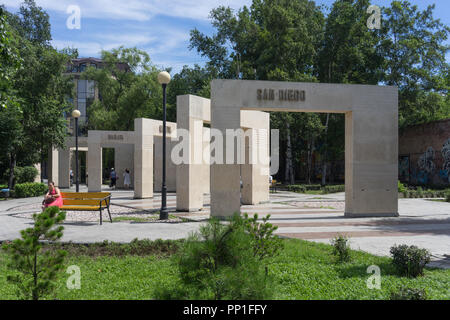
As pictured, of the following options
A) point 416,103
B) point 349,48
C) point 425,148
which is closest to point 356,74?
point 349,48

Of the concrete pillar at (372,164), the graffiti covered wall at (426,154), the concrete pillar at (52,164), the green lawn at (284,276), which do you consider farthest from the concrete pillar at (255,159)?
the concrete pillar at (52,164)

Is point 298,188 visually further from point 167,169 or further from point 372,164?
point 372,164

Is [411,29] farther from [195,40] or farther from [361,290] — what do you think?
[361,290]

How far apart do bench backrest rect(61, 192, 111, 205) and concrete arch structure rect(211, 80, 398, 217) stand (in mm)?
4873

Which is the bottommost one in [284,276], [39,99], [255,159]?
[284,276]

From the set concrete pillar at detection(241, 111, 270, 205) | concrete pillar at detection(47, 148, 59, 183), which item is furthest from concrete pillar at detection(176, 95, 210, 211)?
concrete pillar at detection(47, 148, 59, 183)

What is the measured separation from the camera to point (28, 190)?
22.7 meters

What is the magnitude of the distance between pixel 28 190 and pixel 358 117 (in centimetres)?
1934

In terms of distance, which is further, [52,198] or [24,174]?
[24,174]

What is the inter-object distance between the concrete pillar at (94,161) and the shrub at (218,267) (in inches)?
984

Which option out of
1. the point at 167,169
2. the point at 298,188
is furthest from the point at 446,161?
the point at 167,169

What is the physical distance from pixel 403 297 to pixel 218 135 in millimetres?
8887

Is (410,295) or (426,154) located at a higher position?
(426,154)

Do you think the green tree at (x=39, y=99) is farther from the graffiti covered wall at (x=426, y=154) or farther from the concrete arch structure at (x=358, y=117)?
the graffiti covered wall at (x=426, y=154)
